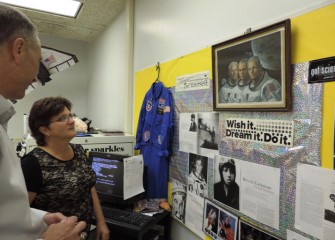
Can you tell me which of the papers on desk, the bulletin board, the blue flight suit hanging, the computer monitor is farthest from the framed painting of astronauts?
the computer monitor

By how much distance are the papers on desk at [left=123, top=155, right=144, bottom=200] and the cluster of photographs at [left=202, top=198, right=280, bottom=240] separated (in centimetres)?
64

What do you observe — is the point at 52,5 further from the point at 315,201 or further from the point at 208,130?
the point at 315,201

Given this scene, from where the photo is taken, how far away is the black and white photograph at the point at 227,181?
52.6 inches

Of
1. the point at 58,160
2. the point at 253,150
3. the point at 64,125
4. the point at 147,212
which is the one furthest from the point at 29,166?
the point at 253,150

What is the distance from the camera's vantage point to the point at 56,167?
1274 mm

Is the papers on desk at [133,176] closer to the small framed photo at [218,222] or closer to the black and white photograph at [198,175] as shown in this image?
the black and white photograph at [198,175]

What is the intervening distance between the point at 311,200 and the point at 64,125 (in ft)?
4.17

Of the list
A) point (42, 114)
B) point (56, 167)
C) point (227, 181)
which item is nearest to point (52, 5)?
point (42, 114)

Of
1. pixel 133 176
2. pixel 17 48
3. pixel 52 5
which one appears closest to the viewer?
pixel 17 48

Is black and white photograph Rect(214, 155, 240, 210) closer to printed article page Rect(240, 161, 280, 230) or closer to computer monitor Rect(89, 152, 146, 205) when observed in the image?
printed article page Rect(240, 161, 280, 230)

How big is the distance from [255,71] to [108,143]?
1669 mm

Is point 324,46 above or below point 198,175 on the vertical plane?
above

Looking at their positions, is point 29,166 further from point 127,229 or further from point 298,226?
point 298,226

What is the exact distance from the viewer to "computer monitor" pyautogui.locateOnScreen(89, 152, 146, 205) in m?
1.91
